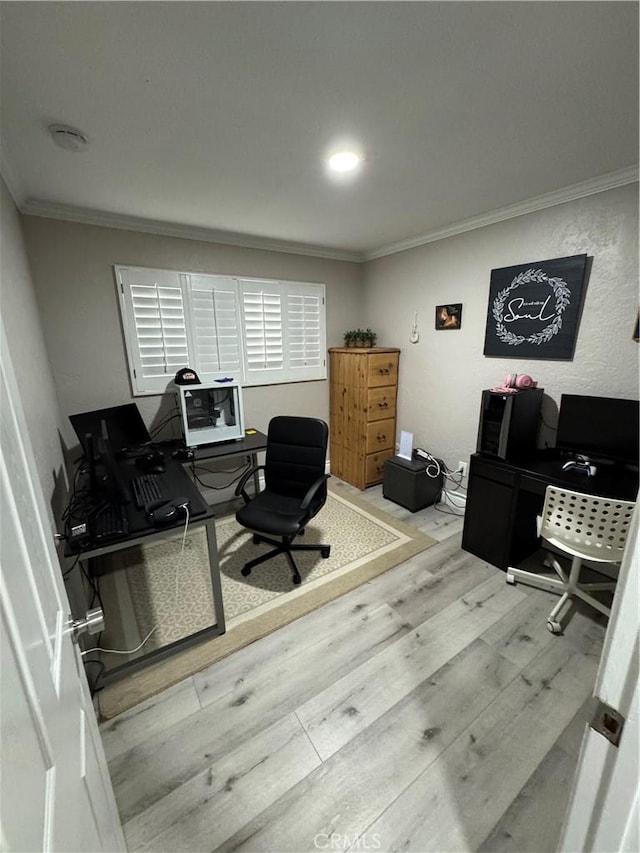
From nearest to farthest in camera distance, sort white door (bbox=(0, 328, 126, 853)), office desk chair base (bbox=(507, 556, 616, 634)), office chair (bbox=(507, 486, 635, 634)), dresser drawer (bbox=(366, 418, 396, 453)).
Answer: white door (bbox=(0, 328, 126, 853))
office chair (bbox=(507, 486, 635, 634))
office desk chair base (bbox=(507, 556, 616, 634))
dresser drawer (bbox=(366, 418, 396, 453))

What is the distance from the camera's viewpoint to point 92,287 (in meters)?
2.53

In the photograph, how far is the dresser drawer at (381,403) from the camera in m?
3.45

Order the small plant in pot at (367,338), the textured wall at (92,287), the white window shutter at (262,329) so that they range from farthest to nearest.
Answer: the small plant in pot at (367,338) < the white window shutter at (262,329) < the textured wall at (92,287)

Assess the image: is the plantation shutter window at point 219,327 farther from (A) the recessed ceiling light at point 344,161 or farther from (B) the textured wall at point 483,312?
(A) the recessed ceiling light at point 344,161

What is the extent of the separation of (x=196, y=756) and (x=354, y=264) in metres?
4.04

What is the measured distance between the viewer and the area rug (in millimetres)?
1722

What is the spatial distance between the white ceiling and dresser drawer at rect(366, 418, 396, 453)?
2.00 meters

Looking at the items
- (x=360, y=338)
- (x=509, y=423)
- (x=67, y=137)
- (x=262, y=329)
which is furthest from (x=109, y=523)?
(x=360, y=338)

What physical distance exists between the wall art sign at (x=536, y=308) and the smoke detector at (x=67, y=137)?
2.65 metres

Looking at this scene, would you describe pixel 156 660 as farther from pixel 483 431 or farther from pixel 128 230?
pixel 128 230

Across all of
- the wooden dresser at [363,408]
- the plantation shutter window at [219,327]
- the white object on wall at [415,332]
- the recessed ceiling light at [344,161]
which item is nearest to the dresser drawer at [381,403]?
the wooden dresser at [363,408]

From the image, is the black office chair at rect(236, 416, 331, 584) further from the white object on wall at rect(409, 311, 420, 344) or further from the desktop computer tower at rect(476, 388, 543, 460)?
the white object on wall at rect(409, 311, 420, 344)

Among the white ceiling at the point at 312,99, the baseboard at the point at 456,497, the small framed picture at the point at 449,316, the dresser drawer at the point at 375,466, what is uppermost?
the white ceiling at the point at 312,99

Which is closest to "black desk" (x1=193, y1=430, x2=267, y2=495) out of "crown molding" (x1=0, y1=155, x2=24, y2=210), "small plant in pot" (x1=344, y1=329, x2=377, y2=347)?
"small plant in pot" (x1=344, y1=329, x2=377, y2=347)
